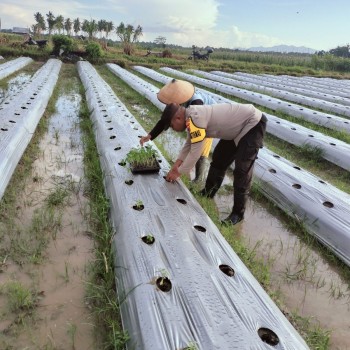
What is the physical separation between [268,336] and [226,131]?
1882 mm

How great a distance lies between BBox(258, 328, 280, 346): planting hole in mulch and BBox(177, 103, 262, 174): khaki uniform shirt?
1.54 meters

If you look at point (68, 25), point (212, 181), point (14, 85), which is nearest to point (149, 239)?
point (212, 181)

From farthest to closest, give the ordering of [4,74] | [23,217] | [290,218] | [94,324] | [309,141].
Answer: [4,74]
[309,141]
[290,218]
[23,217]
[94,324]

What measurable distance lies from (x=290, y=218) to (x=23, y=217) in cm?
285

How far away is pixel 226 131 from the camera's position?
3176mm

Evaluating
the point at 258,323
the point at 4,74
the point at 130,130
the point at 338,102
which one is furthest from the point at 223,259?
the point at 4,74

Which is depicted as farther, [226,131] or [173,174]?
[173,174]

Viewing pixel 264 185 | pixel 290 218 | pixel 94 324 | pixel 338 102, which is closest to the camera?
pixel 94 324

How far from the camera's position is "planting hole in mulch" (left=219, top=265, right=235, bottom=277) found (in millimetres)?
2296

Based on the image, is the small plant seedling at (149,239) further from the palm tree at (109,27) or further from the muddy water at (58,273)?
the palm tree at (109,27)

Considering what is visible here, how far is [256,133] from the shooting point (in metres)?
3.16

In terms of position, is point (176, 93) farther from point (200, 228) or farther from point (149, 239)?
point (149, 239)

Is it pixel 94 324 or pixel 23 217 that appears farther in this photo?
pixel 23 217

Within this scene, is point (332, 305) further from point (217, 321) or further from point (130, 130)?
point (130, 130)
